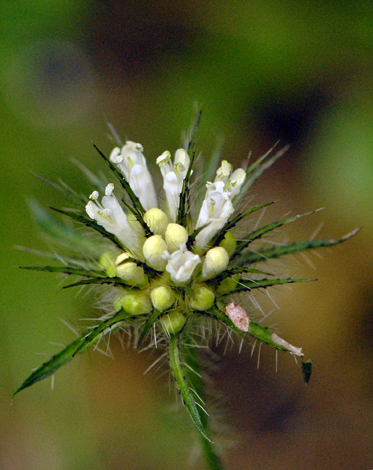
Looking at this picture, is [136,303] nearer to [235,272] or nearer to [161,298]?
[161,298]

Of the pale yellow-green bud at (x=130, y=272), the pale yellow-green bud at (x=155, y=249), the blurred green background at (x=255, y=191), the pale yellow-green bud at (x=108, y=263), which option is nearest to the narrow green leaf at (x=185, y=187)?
the pale yellow-green bud at (x=155, y=249)

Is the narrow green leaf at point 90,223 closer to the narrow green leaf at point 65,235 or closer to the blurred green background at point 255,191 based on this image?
the narrow green leaf at point 65,235

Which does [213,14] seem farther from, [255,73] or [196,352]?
[196,352]

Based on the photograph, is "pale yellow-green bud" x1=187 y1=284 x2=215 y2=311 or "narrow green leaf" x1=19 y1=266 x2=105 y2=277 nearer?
"narrow green leaf" x1=19 y1=266 x2=105 y2=277

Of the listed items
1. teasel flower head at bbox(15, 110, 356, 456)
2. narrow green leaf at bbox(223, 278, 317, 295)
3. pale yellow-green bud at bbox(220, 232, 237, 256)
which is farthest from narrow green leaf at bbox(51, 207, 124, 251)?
narrow green leaf at bbox(223, 278, 317, 295)

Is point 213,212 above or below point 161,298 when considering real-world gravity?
above

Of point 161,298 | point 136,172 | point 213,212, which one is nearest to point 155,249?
point 161,298

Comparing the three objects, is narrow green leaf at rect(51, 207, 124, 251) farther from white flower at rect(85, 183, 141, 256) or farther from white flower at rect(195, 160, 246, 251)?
white flower at rect(195, 160, 246, 251)
